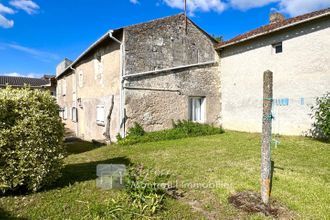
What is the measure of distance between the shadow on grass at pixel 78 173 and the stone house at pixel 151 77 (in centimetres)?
344

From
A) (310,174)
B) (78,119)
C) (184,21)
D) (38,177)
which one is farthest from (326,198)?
(78,119)

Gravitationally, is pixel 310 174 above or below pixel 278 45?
below

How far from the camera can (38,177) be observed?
456 cm

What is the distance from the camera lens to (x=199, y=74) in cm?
1283

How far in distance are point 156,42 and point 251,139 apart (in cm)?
592

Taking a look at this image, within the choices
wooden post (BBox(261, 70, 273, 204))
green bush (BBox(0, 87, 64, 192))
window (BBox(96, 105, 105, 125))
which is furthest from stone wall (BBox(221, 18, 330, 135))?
green bush (BBox(0, 87, 64, 192))

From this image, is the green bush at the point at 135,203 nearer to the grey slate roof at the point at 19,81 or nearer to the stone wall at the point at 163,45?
the stone wall at the point at 163,45

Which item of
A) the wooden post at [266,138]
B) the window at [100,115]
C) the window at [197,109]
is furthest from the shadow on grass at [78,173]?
the window at [197,109]

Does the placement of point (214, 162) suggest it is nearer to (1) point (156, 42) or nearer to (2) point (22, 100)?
(2) point (22, 100)

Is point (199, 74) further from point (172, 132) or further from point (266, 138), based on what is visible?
point (266, 138)

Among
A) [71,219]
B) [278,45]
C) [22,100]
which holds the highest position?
[278,45]

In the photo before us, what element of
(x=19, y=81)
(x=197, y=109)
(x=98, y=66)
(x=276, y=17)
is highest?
(x=276, y=17)

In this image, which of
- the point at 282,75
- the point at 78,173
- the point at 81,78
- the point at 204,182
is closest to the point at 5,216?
the point at 78,173

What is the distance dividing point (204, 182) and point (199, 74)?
27.6ft
